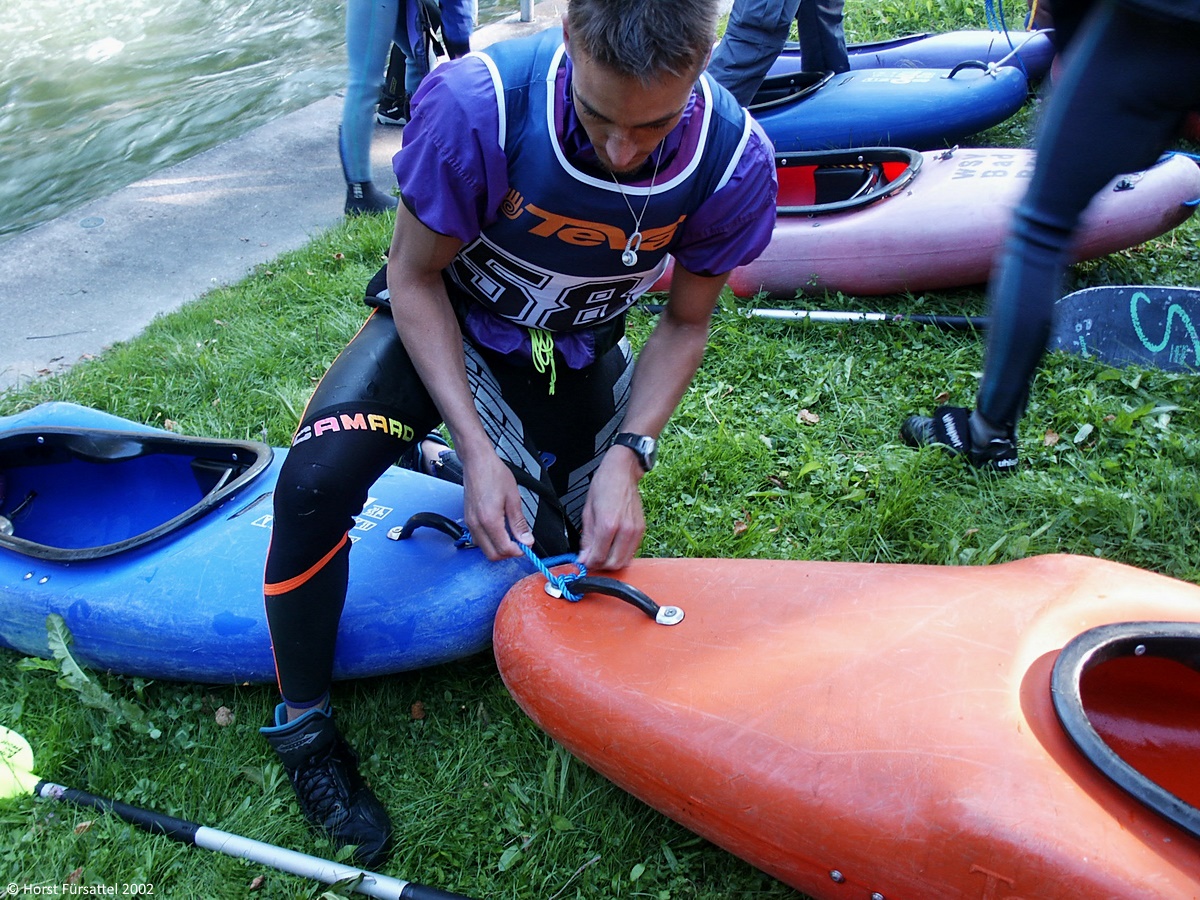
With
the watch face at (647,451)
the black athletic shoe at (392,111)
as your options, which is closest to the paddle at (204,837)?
the watch face at (647,451)

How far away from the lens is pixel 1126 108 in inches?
68.9

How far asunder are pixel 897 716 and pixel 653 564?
0.60 meters

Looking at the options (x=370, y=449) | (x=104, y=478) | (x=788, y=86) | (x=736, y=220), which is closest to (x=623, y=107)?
(x=736, y=220)

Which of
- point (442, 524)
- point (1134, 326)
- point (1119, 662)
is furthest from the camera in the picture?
point (1134, 326)

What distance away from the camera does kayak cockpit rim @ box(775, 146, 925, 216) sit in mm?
Answer: 3568

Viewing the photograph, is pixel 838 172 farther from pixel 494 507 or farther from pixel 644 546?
pixel 494 507

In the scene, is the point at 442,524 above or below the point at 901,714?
below

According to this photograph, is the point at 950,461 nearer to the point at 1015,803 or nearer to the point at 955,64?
the point at 1015,803

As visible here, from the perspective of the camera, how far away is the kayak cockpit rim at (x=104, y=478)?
7.83 feet

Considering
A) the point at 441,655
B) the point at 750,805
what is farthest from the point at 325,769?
the point at 750,805

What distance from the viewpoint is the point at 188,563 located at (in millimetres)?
2100

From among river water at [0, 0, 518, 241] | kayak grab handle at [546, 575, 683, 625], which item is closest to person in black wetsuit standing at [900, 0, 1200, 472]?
kayak grab handle at [546, 575, 683, 625]

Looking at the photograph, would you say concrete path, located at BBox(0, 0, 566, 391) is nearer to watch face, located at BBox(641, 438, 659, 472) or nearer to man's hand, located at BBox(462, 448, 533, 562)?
man's hand, located at BBox(462, 448, 533, 562)

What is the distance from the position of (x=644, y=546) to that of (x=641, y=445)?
2.29ft
